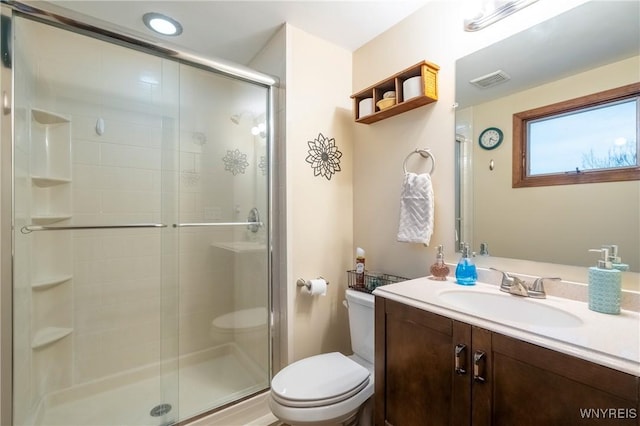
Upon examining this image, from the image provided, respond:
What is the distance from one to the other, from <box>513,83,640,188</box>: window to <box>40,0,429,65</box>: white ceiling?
0.90 m

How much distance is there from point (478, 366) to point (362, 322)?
719 mm

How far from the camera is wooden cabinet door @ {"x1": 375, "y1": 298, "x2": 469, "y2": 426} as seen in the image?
2.95ft

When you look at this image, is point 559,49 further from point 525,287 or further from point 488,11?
point 525,287

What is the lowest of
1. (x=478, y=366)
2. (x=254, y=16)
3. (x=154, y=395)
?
(x=154, y=395)

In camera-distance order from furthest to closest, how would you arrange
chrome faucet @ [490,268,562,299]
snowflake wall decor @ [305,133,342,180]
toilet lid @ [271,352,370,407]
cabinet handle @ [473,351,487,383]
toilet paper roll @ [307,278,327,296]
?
snowflake wall decor @ [305,133,342,180] < toilet paper roll @ [307,278,327,296] < toilet lid @ [271,352,370,407] < chrome faucet @ [490,268,562,299] < cabinet handle @ [473,351,487,383]

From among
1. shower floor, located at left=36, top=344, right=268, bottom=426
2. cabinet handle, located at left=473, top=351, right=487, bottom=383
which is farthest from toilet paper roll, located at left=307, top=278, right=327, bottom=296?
cabinet handle, located at left=473, top=351, right=487, bottom=383

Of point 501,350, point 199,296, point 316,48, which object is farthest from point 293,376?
point 316,48

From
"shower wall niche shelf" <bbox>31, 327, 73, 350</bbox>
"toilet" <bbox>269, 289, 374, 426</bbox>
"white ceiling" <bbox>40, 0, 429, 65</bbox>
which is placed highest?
"white ceiling" <bbox>40, 0, 429, 65</bbox>

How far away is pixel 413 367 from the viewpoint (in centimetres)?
100

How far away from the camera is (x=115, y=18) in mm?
1564

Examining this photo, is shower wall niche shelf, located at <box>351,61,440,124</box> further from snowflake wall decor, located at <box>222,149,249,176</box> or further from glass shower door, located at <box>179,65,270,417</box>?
snowflake wall decor, located at <box>222,149,249,176</box>

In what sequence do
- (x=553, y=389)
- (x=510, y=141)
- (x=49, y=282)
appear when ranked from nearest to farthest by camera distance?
1. (x=553, y=389)
2. (x=510, y=141)
3. (x=49, y=282)

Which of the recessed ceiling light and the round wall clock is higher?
the recessed ceiling light

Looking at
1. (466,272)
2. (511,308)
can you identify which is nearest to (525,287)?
(511,308)
